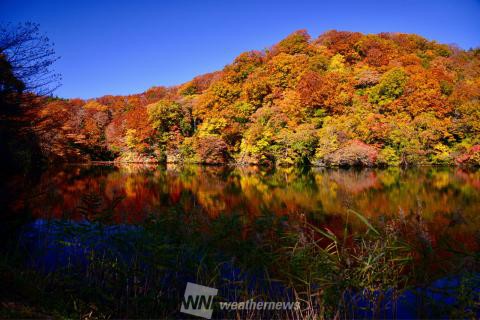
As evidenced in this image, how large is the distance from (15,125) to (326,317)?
→ 1441cm

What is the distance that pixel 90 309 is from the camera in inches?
131

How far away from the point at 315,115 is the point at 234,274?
33215mm

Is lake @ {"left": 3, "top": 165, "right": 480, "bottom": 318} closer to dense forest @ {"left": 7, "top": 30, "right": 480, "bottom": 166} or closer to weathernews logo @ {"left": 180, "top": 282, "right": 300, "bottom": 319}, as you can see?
weathernews logo @ {"left": 180, "top": 282, "right": 300, "bottom": 319}

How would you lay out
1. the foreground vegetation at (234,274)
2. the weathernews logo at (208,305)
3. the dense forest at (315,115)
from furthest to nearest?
the dense forest at (315,115), the weathernews logo at (208,305), the foreground vegetation at (234,274)

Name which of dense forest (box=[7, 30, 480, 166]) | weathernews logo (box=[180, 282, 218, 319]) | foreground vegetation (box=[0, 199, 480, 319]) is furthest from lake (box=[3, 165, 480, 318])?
dense forest (box=[7, 30, 480, 166])

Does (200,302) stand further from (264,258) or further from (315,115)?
(315,115)

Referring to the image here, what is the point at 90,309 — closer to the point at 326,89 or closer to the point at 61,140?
the point at 326,89

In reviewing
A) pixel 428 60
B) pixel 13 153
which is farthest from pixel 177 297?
pixel 428 60

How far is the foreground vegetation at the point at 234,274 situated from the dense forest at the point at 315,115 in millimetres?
20571

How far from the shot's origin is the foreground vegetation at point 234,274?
2977 millimetres

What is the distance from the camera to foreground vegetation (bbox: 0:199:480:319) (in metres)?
2.98

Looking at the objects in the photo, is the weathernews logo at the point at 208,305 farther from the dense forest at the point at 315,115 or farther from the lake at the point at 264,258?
the dense forest at the point at 315,115

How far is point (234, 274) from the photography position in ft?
12.3

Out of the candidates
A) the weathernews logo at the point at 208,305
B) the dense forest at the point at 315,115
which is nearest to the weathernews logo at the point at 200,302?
the weathernews logo at the point at 208,305
